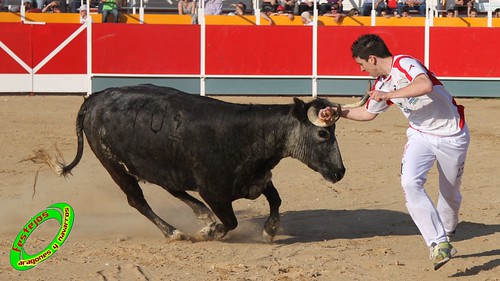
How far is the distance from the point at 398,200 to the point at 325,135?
2229 millimetres

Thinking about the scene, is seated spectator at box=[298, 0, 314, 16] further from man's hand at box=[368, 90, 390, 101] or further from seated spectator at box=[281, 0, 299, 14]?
man's hand at box=[368, 90, 390, 101]

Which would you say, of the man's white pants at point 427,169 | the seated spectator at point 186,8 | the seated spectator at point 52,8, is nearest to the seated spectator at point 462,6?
the seated spectator at point 186,8

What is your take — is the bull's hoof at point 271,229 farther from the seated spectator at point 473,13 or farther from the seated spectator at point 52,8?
the seated spectator at point 473,13

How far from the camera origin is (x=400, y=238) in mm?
6930

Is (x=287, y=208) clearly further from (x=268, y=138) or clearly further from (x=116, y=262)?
(x=116, y=262)

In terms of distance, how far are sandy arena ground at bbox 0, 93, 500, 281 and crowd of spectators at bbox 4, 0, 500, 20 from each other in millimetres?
6435

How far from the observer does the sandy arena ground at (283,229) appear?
597cm

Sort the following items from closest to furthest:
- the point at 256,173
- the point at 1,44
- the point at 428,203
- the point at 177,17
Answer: the point at 428,203
the point at 256,173
the point at 1,44
the point at 177,17

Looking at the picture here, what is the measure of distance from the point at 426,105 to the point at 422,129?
0.53 ft

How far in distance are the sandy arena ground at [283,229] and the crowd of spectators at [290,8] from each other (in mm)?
6435

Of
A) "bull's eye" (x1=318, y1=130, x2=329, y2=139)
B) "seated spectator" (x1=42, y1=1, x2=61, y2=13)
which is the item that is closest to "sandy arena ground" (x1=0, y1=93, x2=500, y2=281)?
"bull's eye" (x1=318, y1=130, x2=329, y2=139)

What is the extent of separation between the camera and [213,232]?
6844 millimetres

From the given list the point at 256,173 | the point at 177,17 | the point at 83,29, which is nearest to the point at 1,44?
the point at 83,29

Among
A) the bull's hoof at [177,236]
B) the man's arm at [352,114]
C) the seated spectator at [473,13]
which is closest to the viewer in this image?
the man's arm at [352,114]
